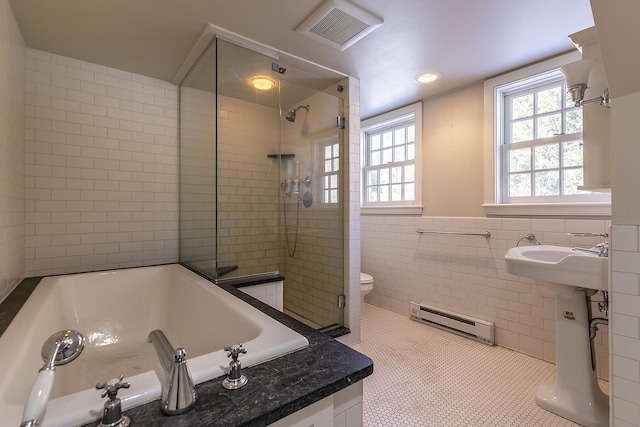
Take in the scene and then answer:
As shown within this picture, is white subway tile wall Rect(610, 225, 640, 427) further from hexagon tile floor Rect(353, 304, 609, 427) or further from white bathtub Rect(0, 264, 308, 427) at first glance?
white bathtub Rect(0, 264, 308, 427)

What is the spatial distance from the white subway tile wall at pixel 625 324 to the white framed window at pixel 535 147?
3.60 ft

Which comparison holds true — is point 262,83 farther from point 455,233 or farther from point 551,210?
point 551,210

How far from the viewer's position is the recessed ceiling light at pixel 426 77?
2.38 meters

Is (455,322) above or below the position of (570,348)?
below

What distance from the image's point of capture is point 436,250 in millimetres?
2830

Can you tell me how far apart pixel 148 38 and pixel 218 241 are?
1386 mm

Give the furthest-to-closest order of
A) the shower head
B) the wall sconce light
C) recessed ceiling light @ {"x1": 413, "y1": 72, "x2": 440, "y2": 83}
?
the shower head, recessed ceiling light @ {"x1": 413, "y1": 72, "x2": 440, "y2": 83}, the wall sconce light

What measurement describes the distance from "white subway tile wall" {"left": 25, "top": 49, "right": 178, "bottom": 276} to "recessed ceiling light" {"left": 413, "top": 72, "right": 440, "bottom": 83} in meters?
2.10

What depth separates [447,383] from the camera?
6.20 feet

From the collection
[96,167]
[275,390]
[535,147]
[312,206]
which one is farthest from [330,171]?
[275,390]

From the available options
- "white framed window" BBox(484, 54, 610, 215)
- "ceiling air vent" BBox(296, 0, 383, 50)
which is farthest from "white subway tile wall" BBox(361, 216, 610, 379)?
"ceiling air vent" BBox(296, 0, 383, 50)

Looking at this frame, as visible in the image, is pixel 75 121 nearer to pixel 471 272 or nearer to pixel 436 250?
pixel 436 250

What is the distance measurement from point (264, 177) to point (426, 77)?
159 cm

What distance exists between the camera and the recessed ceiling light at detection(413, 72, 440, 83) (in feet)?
7.81
